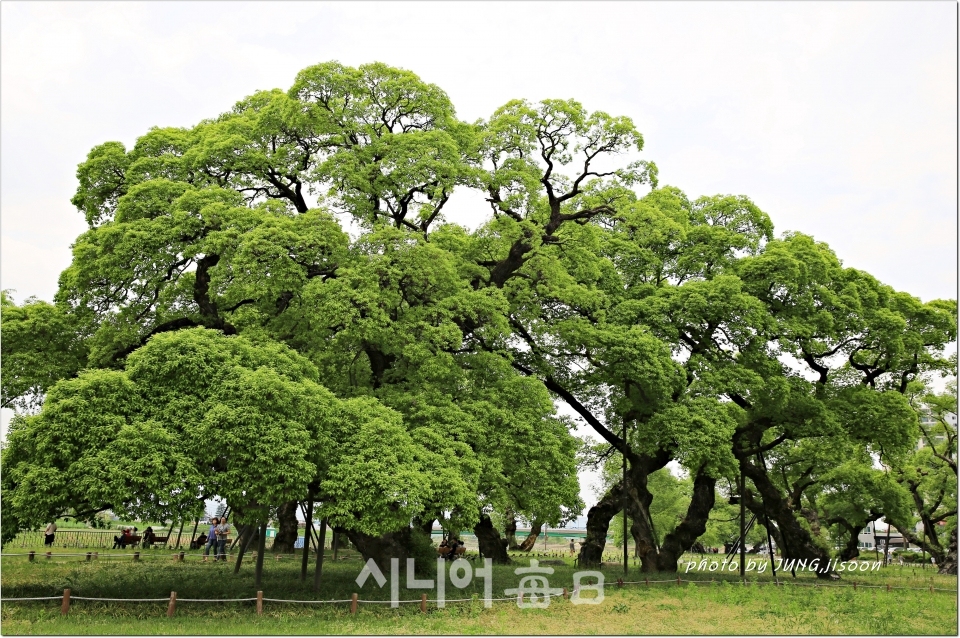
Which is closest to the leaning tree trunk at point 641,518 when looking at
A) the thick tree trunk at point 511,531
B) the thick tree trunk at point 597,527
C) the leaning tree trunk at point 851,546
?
the thick tree trunk at point 597,527

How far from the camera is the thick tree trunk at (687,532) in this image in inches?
960

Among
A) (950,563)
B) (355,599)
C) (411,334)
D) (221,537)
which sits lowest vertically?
(950,563)

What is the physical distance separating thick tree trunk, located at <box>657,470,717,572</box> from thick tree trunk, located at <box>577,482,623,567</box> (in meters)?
2.32

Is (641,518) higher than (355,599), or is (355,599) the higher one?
(641,518)

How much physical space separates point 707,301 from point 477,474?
10489mm

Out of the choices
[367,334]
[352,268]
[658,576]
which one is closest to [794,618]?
[658,576]

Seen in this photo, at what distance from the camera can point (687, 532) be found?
2453 centimetres

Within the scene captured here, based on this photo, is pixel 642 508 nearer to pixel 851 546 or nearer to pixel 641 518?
pixel 641 518

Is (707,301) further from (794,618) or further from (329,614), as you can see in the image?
A: (329,614)

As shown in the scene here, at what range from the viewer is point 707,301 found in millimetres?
22594

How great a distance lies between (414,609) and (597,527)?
516 inches

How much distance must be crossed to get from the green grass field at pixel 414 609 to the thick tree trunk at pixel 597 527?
5.17 meters

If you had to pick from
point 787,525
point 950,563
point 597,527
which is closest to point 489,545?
point 597,527

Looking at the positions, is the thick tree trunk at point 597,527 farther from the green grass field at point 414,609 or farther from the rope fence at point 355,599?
the green grass field at point 414,609
